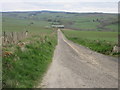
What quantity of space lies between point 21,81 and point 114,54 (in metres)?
15.5

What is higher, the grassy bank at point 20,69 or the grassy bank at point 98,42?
the grassy bank at point 20,69

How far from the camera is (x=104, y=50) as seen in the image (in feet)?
95.2

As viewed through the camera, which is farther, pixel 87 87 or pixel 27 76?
pixel 27 76

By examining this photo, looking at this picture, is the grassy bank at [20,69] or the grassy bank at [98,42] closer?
the grassy bank at [20,69]

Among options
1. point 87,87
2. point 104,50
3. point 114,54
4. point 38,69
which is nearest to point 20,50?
point 38,69

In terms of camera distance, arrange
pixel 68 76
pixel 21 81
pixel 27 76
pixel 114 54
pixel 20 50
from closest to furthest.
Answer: pixel 21 81, pixel 27 76, pixel 68 76, pixel 20 50, pixel 114 54

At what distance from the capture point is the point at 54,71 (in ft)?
49.6

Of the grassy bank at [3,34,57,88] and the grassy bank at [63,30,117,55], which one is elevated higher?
the grassy bank at [3,34,57,88]

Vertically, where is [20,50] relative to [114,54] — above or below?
above

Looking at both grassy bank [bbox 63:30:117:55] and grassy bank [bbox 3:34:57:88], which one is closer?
grassy bank [bbox 3:34:57:88]

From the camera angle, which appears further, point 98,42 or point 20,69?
point 98,42

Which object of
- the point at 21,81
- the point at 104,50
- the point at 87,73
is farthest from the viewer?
the point at 104,50

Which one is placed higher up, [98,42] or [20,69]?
[20,69]

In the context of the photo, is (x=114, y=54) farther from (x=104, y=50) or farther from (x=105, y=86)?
(x=105, y=86)
